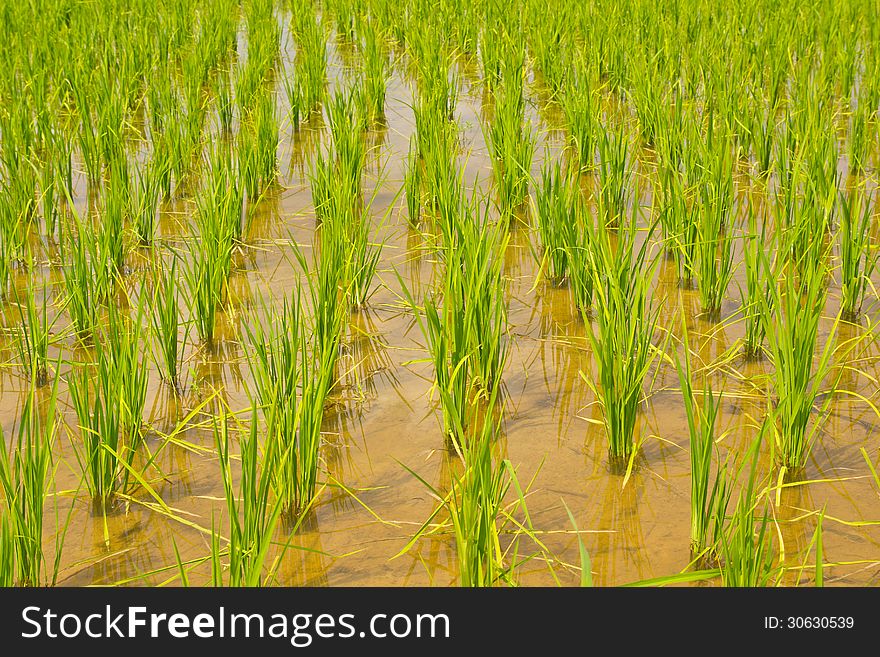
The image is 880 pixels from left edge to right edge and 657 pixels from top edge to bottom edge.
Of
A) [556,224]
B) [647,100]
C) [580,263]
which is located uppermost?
[647,100]

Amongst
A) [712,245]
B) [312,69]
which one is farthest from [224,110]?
[712,245]

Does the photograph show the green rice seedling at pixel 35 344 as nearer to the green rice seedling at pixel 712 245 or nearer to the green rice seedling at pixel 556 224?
the green rice seedling at pixel 556 224

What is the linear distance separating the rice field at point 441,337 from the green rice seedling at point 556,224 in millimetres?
17

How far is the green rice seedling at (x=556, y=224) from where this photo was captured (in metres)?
3.01

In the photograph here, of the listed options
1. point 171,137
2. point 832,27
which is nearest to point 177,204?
point 171,137

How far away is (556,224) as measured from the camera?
3115mm

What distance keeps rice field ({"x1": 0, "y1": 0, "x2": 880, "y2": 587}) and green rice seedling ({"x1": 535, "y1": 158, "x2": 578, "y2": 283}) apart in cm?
2

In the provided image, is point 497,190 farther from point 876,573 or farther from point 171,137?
point 876,573

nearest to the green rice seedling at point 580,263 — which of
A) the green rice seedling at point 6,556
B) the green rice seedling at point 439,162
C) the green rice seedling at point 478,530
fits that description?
the green rice seedling at point 439,162

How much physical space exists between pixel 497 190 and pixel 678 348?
1.31m

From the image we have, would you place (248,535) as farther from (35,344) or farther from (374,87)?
(374,87)

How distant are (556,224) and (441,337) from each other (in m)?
0.85

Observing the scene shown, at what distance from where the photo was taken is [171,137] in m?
3.91

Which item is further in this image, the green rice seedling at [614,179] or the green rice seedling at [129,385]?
the green rice seedling at [614,179]
